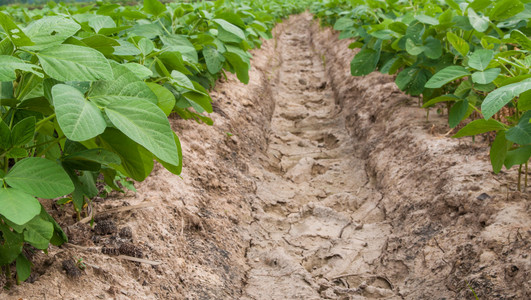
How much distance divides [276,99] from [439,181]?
3188 mm

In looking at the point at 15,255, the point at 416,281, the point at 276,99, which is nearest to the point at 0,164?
the point at 15,255

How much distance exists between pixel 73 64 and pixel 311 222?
6.54 feet

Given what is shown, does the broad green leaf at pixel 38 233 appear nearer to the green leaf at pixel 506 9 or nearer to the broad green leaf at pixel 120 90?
the broad green leaf at pixel 120 90

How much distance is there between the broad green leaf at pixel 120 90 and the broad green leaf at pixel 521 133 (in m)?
1.55

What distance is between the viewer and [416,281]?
2.23m

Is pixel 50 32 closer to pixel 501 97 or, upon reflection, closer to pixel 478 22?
pixel 501 97

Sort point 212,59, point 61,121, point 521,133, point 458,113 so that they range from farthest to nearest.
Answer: point 212,59 < point 458,113 < point 521,133 < point 61,121

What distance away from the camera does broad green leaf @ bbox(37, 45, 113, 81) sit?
125 centimetres

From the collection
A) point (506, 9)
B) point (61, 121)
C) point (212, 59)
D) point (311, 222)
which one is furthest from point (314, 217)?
point (61, 121)

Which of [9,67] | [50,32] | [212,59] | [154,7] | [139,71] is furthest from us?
[212,59]

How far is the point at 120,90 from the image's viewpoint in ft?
4.41

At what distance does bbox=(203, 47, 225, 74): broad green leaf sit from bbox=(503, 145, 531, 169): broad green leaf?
6.82 ft

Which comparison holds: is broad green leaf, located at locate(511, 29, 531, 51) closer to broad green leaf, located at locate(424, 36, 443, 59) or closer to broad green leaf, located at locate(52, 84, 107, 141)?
broad green leaf, located at locate(424, 36, 443, 59)

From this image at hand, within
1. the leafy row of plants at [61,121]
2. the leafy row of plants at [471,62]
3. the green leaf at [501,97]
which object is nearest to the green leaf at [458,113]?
the leafy row of plants at [471,62]
